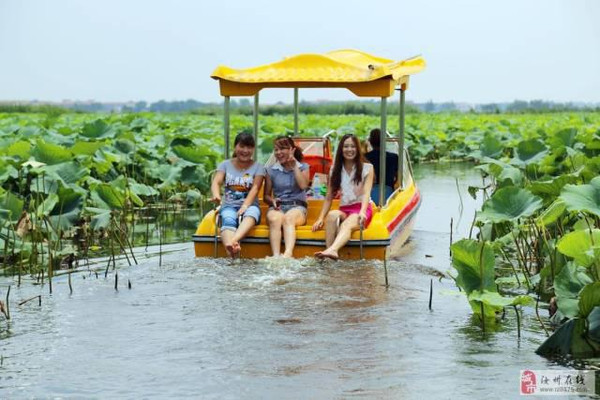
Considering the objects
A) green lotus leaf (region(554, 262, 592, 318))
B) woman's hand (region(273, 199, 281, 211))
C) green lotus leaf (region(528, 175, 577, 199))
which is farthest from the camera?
woman's hand (region(273, 199, 281, 211))

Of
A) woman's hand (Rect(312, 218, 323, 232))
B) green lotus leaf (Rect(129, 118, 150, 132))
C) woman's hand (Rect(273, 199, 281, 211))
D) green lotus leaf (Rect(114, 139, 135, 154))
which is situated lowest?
woman's hand (Rect(312, 218, 323, 232))

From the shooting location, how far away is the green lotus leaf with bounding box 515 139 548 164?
37.3 ft

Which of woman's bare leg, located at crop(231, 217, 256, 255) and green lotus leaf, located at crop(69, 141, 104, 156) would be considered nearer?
woman's bare leg, located at crop(231, 217, 256, 255)

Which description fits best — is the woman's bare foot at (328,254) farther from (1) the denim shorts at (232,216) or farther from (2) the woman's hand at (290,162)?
(2) the woman's hand at (290,162)

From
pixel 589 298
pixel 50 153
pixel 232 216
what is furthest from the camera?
pixel 50 153

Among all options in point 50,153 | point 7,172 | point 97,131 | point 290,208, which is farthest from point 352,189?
point 97,131

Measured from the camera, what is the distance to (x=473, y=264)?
6.85 m

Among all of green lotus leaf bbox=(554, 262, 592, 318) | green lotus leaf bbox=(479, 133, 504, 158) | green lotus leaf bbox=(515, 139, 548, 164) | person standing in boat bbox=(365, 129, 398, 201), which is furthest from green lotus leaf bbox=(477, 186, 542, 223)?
green lotus leaf bbox=(479, 133, 504, 158)

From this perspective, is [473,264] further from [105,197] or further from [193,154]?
[193,154]

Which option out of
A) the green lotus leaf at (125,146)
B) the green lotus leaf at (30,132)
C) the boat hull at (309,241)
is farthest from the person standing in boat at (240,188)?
the green lotus leaf at (30,132)

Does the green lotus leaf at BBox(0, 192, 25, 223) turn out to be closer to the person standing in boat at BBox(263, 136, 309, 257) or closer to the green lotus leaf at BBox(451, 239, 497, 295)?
the person standing in boat at BBox(263, 136, 309, 257)

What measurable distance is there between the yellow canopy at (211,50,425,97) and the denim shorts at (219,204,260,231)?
1.11 metres

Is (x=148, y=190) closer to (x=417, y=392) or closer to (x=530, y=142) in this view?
(x=530, y=142)

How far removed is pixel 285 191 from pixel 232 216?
588mm
